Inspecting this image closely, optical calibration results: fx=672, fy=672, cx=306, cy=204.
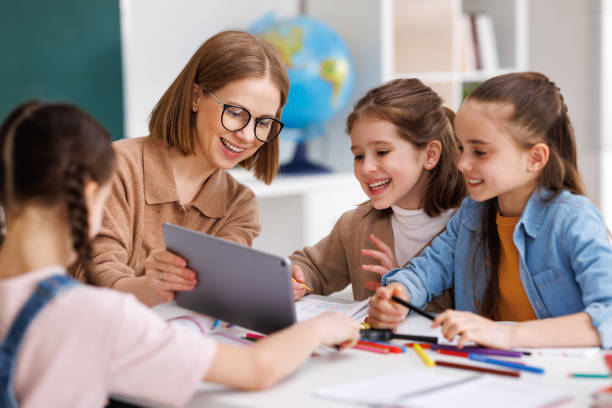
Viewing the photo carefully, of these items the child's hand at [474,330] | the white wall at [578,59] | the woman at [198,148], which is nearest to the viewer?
the child's hand at [474,330]

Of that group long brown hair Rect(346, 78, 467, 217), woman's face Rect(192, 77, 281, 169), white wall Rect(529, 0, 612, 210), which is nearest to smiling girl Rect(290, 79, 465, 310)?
long brown hair Rect(346, 78, 467, 217)

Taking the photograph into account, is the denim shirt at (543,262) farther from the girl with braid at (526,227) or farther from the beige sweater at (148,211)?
the beige sweater at (148,211)

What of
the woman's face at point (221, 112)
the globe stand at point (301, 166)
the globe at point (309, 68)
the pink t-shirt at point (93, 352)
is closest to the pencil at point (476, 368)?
the pink t-shirt at point (93, 352)

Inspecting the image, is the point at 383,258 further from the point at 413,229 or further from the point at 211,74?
the point at 211,74

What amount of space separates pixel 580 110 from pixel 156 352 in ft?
13.5

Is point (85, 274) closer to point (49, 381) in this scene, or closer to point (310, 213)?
point (49, 381)

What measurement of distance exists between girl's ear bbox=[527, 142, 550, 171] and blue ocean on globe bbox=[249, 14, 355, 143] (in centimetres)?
184

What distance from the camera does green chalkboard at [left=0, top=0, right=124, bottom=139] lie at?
7.71 feet

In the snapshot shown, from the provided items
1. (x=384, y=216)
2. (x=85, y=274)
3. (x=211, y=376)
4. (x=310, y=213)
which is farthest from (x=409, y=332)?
(x=310, y=213)

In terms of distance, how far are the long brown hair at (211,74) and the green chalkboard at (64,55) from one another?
85cm

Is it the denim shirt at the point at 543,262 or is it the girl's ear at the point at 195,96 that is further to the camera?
the girl's ear at the point at 195,96

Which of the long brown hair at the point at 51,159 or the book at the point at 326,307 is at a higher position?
the long brown hair at the point at 51,159

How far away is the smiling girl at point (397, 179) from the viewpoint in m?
1.60

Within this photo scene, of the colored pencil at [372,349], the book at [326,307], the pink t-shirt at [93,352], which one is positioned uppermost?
the pink t-shirt at [93,352]
